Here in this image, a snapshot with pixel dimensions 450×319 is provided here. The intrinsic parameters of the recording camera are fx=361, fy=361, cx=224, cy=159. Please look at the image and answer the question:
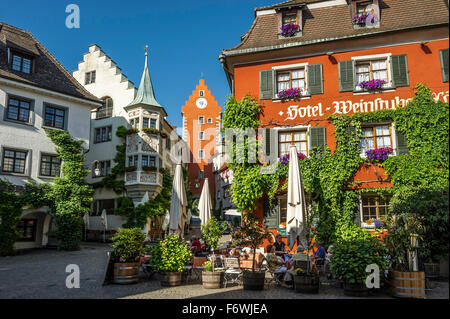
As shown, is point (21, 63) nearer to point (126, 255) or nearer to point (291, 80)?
point (291, 80)

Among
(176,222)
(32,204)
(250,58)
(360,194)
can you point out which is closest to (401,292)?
(360,194)

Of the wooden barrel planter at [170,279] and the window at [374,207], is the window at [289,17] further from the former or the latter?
the wooden barrel planter at [170,279]

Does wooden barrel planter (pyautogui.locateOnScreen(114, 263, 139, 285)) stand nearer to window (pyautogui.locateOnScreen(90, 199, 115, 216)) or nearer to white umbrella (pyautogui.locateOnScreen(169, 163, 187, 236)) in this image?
white umbrella (pyautogui.locateOnScreen(169, 163, 187, 236))

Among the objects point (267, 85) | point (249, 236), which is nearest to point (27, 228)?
point (267, 85)

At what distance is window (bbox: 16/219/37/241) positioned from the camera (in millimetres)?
21422

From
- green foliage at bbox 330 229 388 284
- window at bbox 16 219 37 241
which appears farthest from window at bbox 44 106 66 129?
green foliage at bbox 330 229 388 284

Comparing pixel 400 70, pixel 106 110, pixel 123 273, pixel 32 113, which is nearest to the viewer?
pixel 123 273

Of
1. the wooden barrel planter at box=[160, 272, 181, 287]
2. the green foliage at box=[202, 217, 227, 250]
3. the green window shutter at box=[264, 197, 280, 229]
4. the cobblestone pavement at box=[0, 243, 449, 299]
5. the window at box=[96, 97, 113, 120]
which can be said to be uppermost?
the window at box=[96, 97, 113, 120]

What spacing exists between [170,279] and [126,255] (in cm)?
157

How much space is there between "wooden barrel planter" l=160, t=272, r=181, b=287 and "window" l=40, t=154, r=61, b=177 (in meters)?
14.2

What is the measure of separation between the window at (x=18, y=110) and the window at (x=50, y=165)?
2400 millimetres

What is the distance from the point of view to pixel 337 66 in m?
15.6

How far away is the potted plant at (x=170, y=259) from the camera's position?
10.1m

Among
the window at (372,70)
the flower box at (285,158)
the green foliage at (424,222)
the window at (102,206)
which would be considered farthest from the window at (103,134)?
the green foliage at (424,222)
